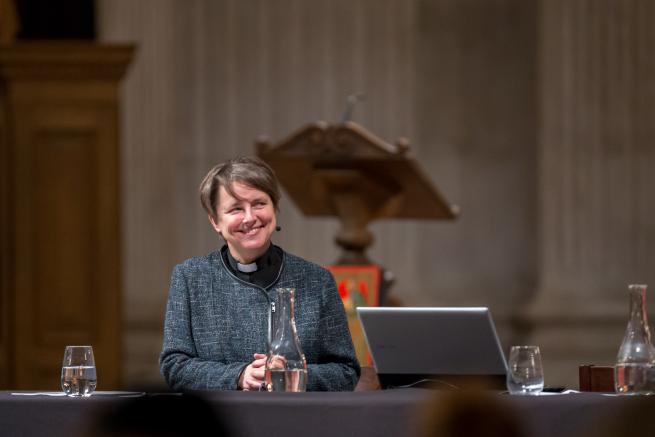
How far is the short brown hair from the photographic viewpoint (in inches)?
130

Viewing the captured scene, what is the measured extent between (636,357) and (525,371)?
276 mm

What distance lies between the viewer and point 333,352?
334 cm

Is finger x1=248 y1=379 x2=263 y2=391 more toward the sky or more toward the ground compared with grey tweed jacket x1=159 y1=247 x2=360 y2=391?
more toward the ground

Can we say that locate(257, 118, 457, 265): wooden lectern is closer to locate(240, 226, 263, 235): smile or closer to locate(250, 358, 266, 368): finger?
locate(240, 226, 263, 235): smile

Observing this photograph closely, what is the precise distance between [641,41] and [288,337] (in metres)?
6.54

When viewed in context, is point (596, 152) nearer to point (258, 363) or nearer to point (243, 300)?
point (243, 300)

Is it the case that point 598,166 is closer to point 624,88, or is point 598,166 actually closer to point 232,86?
point 624,88

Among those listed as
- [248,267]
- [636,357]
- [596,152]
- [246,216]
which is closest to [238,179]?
[246,216]

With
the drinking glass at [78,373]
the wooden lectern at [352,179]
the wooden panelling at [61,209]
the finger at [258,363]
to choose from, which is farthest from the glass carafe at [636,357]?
the wooden panelling at [61,209]

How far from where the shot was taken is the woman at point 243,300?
10.9ft

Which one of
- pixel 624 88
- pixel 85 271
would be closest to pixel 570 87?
pixel 624 88

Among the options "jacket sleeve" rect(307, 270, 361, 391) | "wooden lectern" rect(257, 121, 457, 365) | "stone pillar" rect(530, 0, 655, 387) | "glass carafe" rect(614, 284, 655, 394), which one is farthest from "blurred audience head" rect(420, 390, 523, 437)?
"stone pillar" rect(530, 0, 655, 387)

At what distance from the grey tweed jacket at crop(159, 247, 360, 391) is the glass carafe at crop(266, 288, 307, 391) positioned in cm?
26

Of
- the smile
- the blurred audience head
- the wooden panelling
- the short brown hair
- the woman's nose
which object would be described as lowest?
the wooden panelling
